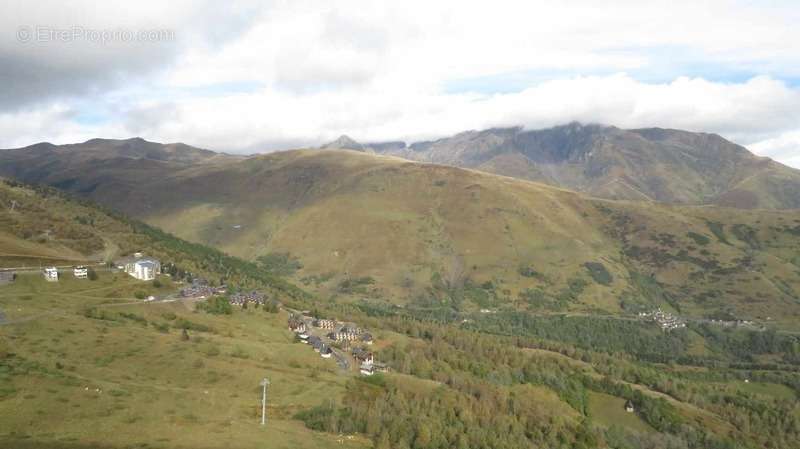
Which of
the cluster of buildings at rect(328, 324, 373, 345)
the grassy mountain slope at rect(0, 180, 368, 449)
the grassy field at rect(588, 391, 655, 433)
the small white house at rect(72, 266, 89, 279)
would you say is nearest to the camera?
the grassy mountain slope at rect(0, 180, 368, 449)

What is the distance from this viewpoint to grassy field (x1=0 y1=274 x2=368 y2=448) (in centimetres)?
6303

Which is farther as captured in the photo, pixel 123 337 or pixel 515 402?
pixel 515 402

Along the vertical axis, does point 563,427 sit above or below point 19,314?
below

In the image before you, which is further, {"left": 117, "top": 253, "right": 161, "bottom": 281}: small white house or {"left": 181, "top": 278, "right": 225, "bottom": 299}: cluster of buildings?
{"left": 117, "top": 253, "right": 161, "bottom": 281}: small white house

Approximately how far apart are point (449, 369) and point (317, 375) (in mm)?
42410

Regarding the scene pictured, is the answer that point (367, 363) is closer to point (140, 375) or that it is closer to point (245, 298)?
point (245, 298)

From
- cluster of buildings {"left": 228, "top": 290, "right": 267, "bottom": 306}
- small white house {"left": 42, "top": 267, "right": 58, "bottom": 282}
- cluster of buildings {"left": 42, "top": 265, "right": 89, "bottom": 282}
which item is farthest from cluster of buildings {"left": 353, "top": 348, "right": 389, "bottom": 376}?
small white house {"left": 42, "top": 267, "right": 58, "bottom": 282}

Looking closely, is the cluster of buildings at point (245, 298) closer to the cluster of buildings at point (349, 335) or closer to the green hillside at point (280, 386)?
the green hillside at point (280, 386)

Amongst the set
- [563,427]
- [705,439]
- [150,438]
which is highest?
[150,438]

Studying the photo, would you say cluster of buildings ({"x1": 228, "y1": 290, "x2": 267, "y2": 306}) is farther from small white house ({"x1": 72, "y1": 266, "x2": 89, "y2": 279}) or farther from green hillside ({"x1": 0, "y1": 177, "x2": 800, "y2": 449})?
small white house ({"x1": 72, "y1": 266, "x2": 89, "y2": 279})

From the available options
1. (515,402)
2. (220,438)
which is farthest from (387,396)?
(220,438)

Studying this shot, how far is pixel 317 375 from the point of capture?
10450 cm

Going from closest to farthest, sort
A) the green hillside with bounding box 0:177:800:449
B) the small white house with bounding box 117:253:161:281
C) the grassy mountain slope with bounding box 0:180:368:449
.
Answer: the grassy mountain slope with bounding box 0:180:368:449, the green hillside with bounding box 0:177:800:449, the small white house with bounding box 117:253:161:281

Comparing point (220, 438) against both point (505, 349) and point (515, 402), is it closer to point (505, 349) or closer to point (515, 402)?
point (515, 402)
